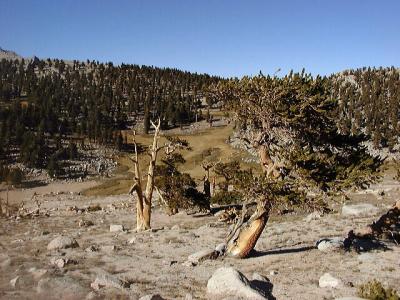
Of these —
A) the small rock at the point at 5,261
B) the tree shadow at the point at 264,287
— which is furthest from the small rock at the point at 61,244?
the tree shadow at the point at 264,287

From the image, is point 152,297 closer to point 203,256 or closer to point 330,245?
point 203,256

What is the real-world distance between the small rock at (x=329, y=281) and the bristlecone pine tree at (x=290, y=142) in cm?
316

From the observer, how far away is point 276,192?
18.3 metres

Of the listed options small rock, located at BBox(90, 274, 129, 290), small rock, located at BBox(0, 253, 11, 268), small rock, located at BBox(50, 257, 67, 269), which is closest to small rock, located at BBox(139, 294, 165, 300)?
small rock, located at BBox(90, 274, 129, 290)

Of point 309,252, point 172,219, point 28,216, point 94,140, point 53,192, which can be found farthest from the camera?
point 94,140

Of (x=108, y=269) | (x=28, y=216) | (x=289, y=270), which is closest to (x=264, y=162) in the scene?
(x=289, y=270)

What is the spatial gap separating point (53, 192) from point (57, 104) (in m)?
82.9

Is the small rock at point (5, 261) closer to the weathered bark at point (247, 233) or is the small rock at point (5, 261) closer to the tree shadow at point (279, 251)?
the weathered bark at point (247, 233)

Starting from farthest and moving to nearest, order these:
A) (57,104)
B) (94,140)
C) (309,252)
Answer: (57,104) < (94,140) < (309,252)

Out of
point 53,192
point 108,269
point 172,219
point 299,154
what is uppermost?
point 299,154

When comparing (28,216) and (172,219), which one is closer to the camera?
(172,219)

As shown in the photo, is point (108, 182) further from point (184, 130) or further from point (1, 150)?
point (184, 130)

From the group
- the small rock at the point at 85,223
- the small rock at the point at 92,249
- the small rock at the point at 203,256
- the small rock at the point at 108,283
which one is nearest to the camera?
the small rock at the point at 108,283

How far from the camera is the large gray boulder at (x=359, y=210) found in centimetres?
3284
